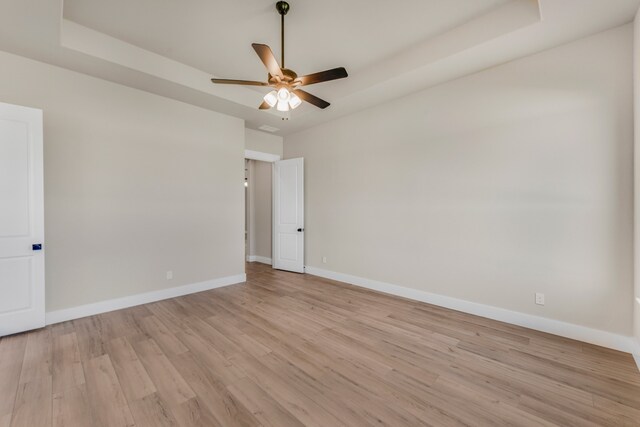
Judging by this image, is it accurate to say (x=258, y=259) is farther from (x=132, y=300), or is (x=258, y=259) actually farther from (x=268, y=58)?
(x=268, y=58)

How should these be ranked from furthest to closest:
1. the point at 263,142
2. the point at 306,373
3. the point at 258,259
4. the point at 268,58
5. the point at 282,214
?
the point at 258,259
the point at 282,214
the point at 263,142
the point at 268,58
the point at 306,373

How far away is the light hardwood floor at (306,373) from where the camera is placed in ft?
5.91

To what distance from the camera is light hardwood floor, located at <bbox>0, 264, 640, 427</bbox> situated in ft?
5.91

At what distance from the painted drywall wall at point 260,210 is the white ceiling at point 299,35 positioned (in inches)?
126

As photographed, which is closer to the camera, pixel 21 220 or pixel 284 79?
pixel 284 79

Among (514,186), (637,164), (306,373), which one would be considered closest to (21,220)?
(306,373)

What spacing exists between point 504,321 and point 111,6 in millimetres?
5324

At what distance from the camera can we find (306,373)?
88.5 inches

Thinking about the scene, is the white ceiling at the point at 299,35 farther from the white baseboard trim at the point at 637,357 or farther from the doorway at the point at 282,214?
the white baseboard trim at the point at 637,357

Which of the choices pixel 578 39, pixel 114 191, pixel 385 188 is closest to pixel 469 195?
pixel 385 188

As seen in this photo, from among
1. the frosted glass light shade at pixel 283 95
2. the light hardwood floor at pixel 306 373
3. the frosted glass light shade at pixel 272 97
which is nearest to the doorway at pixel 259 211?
the light hardwood floor at pixel 306 373

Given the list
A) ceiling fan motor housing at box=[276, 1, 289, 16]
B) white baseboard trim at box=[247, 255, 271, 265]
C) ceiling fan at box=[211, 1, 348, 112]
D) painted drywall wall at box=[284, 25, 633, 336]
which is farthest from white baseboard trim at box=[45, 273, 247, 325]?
ceiling fan motor housing at box=[276, 1, 289, 16]

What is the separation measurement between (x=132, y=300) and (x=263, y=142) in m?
3.61

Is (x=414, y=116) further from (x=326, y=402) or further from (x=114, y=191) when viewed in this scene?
(x=114, y=191)
